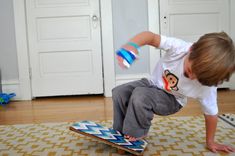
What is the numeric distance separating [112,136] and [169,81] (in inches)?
Answer: 10.9

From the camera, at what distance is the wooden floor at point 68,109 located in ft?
4.88

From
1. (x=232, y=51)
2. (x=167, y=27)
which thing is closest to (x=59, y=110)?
(x=167, y=27)

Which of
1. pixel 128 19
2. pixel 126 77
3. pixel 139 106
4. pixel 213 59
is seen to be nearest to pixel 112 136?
pixel 139 106

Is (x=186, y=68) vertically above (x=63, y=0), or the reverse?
(x=63, y=0)

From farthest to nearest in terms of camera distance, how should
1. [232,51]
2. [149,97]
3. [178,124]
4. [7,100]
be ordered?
[7,100]
[178,124]
[149,97]
[232,51]

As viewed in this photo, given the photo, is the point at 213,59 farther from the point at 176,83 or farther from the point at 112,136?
the point at 112,136

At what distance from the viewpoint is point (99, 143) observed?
1.06 m

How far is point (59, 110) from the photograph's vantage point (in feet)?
5.59

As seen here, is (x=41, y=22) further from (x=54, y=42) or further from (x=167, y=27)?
(x=167, y=27)

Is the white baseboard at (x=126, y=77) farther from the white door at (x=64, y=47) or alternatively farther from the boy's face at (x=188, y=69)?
the boy's face at (x=188, y=69)

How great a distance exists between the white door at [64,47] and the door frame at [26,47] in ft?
0.10

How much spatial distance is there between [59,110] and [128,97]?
809mm

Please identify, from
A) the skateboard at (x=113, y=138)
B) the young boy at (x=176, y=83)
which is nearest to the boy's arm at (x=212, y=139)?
the young boy at (x=176, y=83)

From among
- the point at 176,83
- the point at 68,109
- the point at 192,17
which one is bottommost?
the point at 68,109
